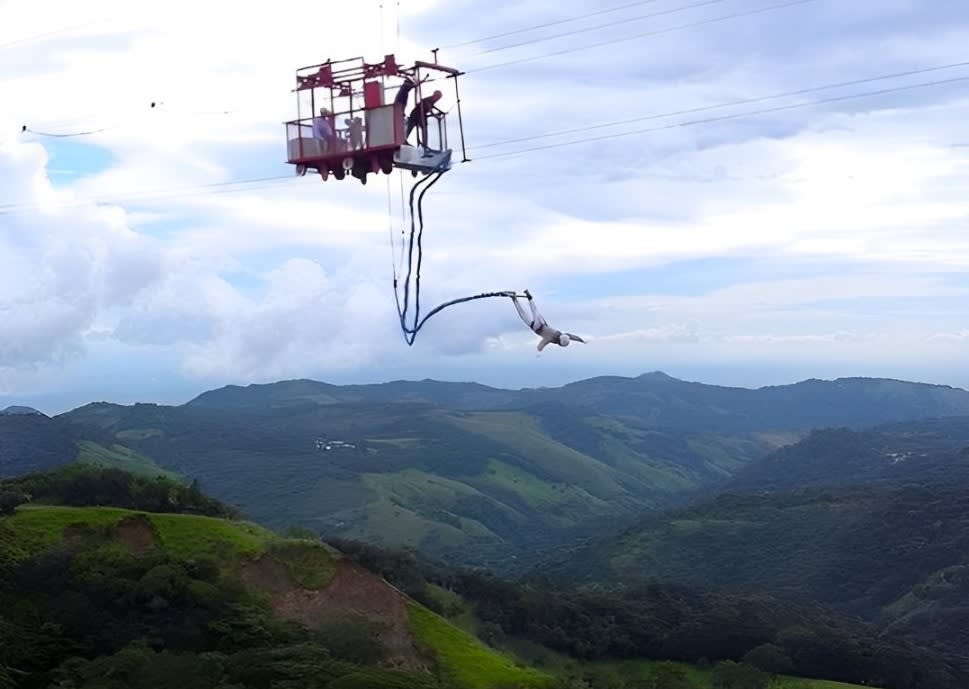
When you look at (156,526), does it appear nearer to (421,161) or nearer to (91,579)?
(91,579)

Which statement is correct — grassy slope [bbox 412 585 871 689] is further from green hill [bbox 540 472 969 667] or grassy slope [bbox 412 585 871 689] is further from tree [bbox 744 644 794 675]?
green hill [bbox 540 472 969 667]

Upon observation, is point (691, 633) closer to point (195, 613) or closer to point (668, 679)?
point (668, 679)

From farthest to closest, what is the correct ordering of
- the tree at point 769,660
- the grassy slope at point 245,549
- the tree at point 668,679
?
1. the tree at point 769,660
2. the tree at point 668,679
3. the grassy slope at point 245,549

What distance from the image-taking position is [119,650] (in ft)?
116

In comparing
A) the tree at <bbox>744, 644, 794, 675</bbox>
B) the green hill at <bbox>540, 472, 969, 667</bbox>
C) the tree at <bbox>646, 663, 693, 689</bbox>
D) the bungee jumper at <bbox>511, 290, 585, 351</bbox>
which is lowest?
the green hill at <bbox>540, 472, 969, 667</bbox>

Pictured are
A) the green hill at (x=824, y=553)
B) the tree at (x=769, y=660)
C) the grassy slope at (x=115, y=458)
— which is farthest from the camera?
the grassy slope at (x=115, y=458)

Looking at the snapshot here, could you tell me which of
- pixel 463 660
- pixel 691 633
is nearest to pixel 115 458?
pixel 691 633

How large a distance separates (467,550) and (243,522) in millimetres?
115208

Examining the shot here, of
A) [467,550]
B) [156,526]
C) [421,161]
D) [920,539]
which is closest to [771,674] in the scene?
[156,526]

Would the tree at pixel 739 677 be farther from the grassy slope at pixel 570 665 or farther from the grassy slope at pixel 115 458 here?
the grassy slope at pixel 115 458

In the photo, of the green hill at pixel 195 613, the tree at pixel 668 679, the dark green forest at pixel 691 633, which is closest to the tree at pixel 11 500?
the green hill at pixel 195 613

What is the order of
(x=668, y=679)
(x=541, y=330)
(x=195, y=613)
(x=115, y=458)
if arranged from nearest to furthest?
(x=541, y=330) < (x=195, y=613) < (x=668, y=679) < (x=115, y=458)

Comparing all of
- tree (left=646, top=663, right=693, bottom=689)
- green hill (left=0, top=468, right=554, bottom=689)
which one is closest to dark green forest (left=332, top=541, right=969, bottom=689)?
tree (left=646, top=663, right=693, bottom=689)

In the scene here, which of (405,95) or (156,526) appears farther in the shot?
(156,526)
